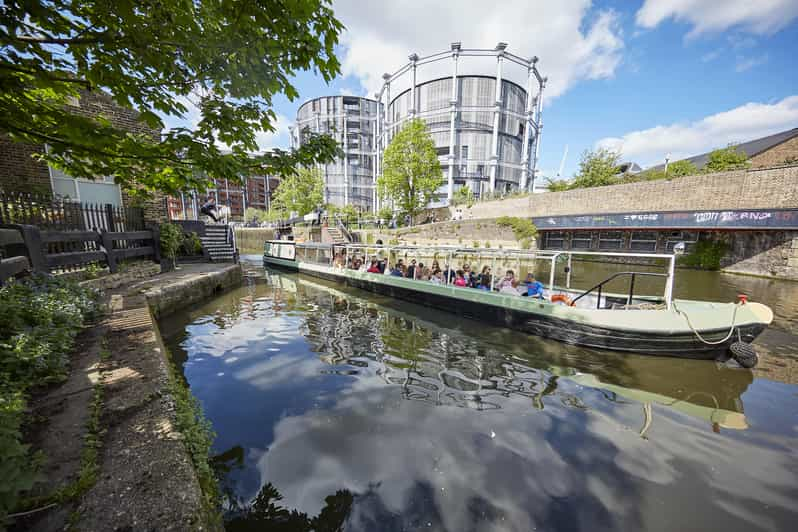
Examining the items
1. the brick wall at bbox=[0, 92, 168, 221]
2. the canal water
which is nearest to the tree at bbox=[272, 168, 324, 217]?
the brick wall at bbox=[0, 92, 168, 221]

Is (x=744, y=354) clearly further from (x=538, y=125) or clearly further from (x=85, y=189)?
(x=538, y=125)

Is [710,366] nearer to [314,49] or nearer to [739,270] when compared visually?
[314,49]

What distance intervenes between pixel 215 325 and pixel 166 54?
6.73 m

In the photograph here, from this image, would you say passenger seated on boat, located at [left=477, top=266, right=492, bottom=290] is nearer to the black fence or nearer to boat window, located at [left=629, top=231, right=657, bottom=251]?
the black fence

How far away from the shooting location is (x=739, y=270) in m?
16.2

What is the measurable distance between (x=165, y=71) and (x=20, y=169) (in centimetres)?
1084

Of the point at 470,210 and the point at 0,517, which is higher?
the point at 470,210

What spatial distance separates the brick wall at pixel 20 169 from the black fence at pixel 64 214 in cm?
162

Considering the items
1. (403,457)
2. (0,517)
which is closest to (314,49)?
(0,517)

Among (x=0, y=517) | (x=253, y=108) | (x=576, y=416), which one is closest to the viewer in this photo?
(x=0, y=517)

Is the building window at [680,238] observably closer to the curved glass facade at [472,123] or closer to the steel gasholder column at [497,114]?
the steel gasholder column at [497,114]

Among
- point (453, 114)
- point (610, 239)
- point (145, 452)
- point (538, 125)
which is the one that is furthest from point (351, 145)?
point (145, 452)

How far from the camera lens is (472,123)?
147 feet

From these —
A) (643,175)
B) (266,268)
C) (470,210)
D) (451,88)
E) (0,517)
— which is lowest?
(266,268)
